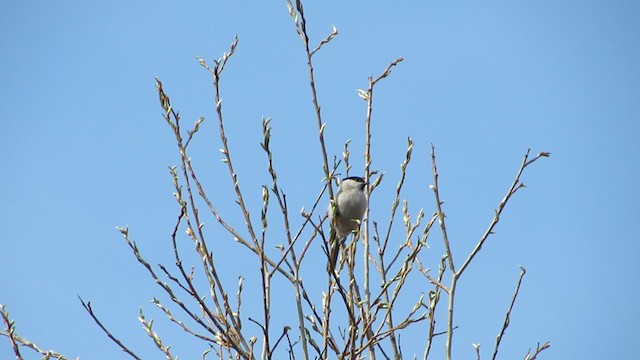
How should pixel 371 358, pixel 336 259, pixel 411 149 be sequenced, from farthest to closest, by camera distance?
1. pixel 336 259
2. pixel 411 149
3. pixel 371 358

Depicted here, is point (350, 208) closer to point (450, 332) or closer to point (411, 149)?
point (411, 149)

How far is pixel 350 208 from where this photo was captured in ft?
16.1

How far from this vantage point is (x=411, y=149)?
365cm

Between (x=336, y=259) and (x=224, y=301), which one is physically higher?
(x=336, y=259)

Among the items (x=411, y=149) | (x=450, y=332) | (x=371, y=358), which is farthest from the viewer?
(x=411, y=149)

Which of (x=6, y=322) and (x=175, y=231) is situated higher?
(x=175, y=231)

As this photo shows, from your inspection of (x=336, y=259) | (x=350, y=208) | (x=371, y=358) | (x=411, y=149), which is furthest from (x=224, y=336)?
(x=350, y=208)

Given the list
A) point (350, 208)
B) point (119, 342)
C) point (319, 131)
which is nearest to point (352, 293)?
point (319, 131)

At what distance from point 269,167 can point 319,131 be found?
0.36m

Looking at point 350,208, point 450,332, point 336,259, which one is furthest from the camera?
point 350,208

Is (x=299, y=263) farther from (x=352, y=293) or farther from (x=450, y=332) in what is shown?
(x=450, y=332)

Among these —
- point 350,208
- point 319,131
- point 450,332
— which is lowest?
point 450,332

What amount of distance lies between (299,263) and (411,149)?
34.4 inches

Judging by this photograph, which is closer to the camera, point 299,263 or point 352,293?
point 352,293
